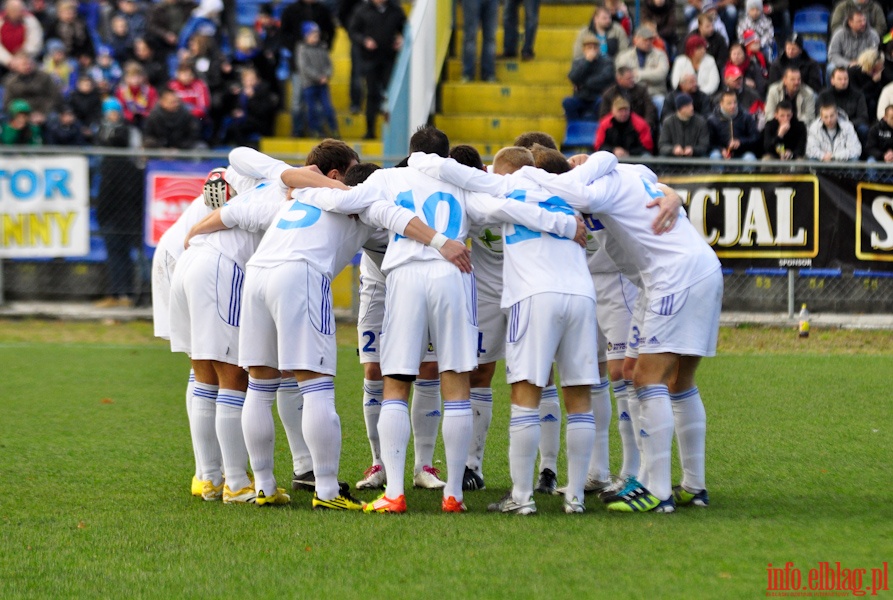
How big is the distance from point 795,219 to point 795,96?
240 centimetres

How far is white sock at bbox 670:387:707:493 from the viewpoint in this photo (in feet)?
22.9

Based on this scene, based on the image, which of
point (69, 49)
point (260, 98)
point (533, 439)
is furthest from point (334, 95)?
point (533, 439)

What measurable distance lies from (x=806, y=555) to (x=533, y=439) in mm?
1557

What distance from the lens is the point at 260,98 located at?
A: 18.7m

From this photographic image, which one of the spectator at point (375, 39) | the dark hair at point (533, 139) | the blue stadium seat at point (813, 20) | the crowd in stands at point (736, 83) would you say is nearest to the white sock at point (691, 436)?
the dark hair at point (533, 139)

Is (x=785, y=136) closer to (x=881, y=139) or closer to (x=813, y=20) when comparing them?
(x=881, y=139)

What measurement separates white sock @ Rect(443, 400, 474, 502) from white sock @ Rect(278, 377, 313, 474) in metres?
1.11

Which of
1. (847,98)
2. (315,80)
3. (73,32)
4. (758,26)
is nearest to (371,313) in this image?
(847,98)

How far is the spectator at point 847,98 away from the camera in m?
15.7

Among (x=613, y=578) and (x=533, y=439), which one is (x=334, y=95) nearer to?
(x=533, y=439)

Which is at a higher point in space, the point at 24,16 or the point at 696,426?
the point at 24,16

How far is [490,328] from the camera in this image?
761 centimetres

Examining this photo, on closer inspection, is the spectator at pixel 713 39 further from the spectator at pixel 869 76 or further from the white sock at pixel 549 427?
the white sock at pixel 549 427

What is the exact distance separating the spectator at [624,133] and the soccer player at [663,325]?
8.71 meters
